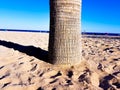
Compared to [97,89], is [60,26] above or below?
above

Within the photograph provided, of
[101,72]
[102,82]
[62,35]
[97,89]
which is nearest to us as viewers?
[97,89]

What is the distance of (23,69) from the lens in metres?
4.53

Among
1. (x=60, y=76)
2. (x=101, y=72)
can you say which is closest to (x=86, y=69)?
(x=101, y=72)

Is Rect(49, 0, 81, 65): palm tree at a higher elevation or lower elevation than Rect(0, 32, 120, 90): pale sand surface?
higher

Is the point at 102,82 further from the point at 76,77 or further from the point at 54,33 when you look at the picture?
the point at 54,33

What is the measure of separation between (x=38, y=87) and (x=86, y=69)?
51.3 inches

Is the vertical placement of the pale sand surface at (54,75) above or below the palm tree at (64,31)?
below

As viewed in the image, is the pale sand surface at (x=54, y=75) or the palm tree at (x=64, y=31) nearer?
the pale sand surface at (x=54, y=75)

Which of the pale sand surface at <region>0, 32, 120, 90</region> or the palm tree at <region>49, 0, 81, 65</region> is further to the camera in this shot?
the palm tree at <region>49, 0, 81, 65</region>

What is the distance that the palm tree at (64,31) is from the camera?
15.7 ft

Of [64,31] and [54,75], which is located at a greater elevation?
[64,31]

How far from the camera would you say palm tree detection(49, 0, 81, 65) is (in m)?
4.78

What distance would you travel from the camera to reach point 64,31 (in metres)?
4.79

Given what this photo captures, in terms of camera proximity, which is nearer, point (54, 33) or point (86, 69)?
point (86, 69)
